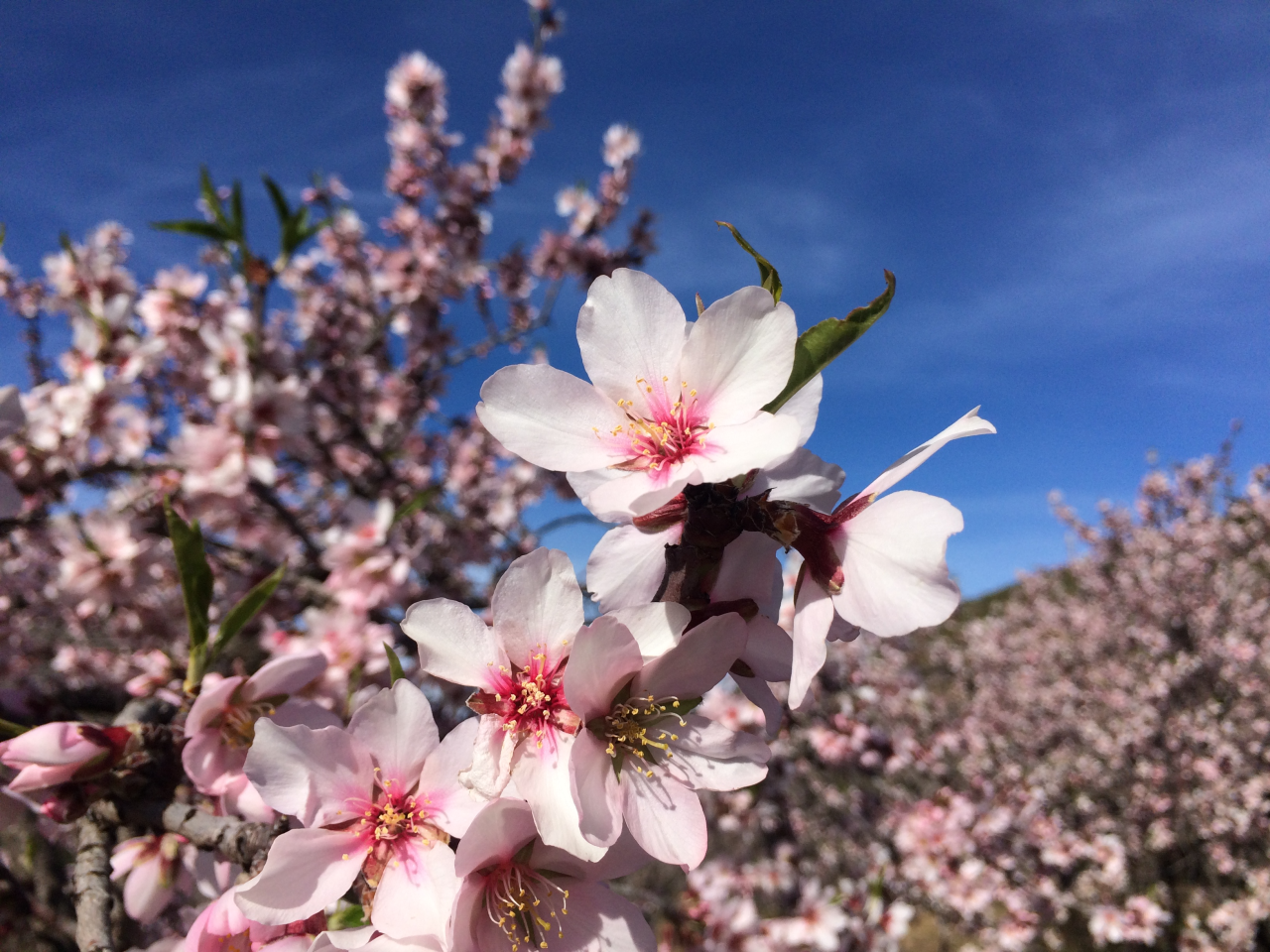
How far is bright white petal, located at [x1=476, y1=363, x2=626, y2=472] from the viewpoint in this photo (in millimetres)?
847

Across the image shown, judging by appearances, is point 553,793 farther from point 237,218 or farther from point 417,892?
point 237,218

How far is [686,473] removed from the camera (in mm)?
756

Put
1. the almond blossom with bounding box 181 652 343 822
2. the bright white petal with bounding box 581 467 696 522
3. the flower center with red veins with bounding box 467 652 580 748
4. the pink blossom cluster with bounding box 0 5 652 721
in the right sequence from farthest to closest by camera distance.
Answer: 1. the pink blossom cluster with bounding box 0 5 652 721
2. the almond blossom with bounding box 181 652 343 822
3. the flower center with red veins with bounding box 467 652 580 748
4. the bright white petal with bounding box 581 467 696 522

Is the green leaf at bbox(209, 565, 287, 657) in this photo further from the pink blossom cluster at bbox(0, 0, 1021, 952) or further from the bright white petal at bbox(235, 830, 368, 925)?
the bright white petal at bbox(235, 830, 368, 925)

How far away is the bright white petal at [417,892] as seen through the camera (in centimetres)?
77

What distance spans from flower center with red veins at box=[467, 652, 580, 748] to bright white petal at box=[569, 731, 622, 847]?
0.05 m

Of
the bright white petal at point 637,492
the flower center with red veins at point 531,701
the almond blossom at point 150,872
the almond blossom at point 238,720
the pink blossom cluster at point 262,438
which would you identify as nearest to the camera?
the bright white petal at point 637,492

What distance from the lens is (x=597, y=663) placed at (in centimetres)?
77

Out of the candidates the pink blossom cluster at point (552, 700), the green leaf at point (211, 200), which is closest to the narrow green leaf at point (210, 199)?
the green leaf at point (211, 200)

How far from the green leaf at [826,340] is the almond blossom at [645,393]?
0.06 meters

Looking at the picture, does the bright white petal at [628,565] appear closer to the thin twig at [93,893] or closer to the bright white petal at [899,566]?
the bright white petal at [899,566]

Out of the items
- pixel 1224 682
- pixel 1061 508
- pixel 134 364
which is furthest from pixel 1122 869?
pixel 134 364

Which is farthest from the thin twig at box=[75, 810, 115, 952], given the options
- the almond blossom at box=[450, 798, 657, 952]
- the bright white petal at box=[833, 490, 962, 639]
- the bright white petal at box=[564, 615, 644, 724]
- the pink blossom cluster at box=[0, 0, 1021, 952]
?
the bright white petal at box=[833, 490, 962, 639]

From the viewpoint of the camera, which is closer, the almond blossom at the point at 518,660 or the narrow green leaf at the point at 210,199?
the almond blossom at the point at 518,660
